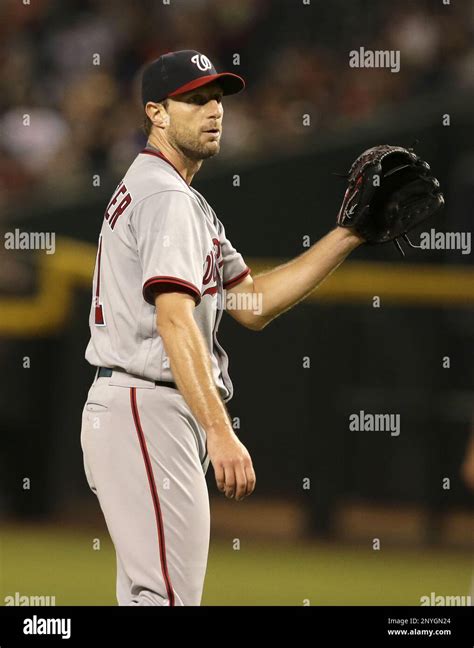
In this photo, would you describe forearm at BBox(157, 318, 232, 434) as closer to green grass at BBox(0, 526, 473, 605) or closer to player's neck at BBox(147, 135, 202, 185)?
player's neck at BBox(147, 135, 202, 185)

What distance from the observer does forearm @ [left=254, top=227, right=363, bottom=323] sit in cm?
311

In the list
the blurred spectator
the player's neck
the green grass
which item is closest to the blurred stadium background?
the green grass

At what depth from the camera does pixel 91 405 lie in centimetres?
274

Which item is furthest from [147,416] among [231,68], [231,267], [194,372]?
[231,68]

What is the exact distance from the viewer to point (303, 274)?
3.11 m

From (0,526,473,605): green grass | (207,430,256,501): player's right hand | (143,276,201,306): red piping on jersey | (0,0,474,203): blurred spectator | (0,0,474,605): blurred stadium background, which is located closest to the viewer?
(207,430,256,501): player's right hand

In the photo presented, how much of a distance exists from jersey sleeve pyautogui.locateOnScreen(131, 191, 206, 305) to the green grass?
199 centimetres

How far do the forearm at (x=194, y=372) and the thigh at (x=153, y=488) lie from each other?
19cm

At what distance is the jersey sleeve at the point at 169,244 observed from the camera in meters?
2.58

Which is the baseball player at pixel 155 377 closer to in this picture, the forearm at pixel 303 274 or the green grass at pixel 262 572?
the forearm at pixel 303 274

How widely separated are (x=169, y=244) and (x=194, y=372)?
1.00 feet

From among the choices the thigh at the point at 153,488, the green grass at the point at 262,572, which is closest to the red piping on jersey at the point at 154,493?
the thigh at the point at 153,488

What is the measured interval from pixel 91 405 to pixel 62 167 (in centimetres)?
359

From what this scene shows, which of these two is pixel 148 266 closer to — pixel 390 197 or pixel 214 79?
pixel 214 79
